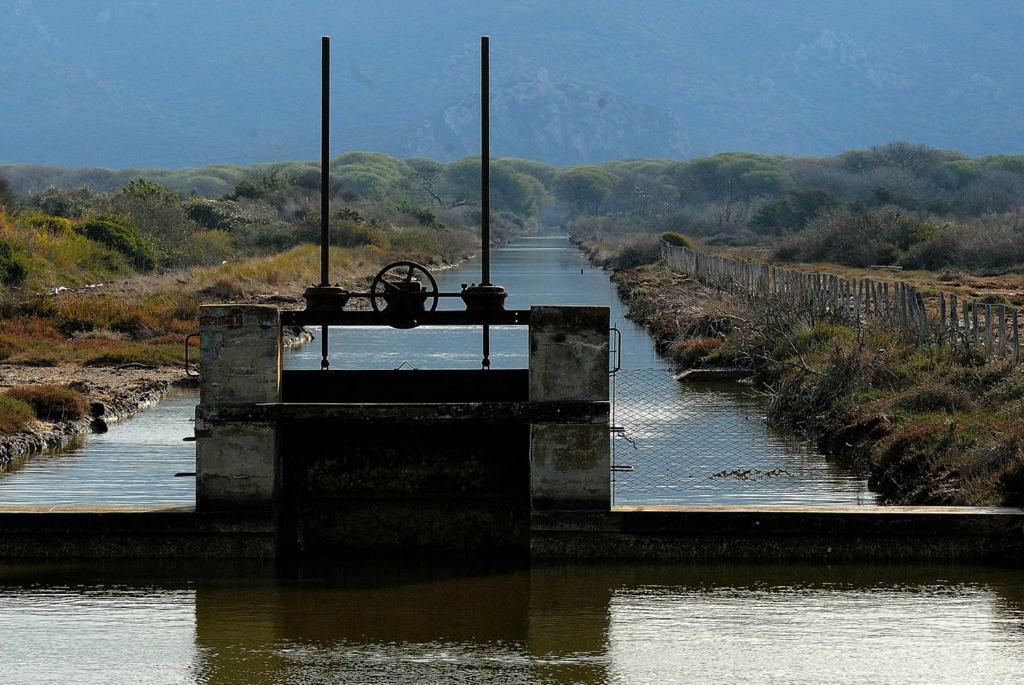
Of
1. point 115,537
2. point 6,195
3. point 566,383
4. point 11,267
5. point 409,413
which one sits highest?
point 6,195

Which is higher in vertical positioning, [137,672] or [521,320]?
[521,320]

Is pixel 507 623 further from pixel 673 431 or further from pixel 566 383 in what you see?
pixel 673 431

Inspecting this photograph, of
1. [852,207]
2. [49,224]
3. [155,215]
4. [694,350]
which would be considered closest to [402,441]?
[694,350]

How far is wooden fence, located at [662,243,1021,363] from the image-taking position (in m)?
22.5

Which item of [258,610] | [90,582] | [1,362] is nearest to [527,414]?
[258,610]

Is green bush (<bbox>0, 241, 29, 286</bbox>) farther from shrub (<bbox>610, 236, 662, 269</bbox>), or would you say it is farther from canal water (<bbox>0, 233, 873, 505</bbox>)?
shrub (<bbox>610, 236, 662, 269</bbox>)

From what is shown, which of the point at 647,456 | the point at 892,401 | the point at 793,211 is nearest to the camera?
the point at 892,401

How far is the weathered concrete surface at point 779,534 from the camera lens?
42.6 ft

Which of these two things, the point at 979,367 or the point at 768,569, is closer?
the point at 768,569

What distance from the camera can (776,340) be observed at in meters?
29.2

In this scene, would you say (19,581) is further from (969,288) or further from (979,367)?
(969,288)

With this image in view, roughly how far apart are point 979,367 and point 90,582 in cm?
1268

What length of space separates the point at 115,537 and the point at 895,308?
16.7 metres

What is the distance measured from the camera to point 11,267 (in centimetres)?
4203
